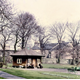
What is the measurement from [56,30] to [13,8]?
24.1 feet

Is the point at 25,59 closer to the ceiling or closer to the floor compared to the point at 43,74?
closer to the ceiling

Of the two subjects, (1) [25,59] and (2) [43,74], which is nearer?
(2) [43,74]

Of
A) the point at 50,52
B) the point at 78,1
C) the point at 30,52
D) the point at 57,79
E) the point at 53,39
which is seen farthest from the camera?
the point at 50,52

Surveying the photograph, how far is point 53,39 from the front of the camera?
19.5 metres

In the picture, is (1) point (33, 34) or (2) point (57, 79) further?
(1) point (33, 34)

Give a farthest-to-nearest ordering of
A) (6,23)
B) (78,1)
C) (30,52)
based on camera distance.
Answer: (30,52)
(6,23)
(78,1)

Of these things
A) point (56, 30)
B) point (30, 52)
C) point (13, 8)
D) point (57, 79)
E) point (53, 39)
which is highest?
point (13, 8)

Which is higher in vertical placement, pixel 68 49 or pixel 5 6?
pixel 5 6

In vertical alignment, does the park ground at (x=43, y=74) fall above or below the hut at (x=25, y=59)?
below

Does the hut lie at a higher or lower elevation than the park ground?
higher

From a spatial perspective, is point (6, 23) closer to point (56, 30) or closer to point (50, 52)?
point (56, 30)

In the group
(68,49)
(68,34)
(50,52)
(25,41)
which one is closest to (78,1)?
(68,34)

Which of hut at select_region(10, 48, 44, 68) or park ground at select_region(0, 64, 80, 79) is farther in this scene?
hut at select_region(10, 48, 44, 68)

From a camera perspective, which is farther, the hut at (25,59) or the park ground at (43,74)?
the hut at (25,59)
